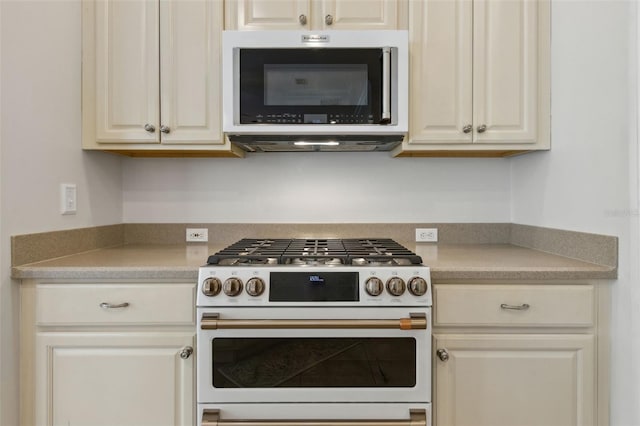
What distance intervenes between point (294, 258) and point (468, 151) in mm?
1001

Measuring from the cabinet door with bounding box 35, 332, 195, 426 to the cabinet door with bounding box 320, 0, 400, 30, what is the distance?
1.39 m

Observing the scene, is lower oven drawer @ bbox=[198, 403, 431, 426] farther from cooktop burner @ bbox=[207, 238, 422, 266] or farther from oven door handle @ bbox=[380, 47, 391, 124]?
oven door handle @ bbox=[380, 47, 391, 124]

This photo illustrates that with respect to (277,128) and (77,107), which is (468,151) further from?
(77,107)

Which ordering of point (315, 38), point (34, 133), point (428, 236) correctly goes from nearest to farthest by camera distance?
point (34, 133) < point (315, 38) < point (428, 236)

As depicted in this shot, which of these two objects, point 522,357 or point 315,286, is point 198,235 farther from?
point 522,357

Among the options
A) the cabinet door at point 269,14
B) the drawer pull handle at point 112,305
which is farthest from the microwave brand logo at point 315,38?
the drawer pull handle at point 112,305

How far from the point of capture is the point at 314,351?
56.3 inches

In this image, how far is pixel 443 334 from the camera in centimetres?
147

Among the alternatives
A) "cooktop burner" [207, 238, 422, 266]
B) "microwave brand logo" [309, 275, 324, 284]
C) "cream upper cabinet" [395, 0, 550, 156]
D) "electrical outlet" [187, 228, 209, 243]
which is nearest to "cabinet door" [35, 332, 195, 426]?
"cooktop burner" [207, 238, 422, 266]

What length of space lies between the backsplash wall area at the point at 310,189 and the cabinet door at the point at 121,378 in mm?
828

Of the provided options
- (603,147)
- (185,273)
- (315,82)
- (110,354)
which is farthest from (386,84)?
(110,354)

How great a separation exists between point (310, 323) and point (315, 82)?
3.10ft

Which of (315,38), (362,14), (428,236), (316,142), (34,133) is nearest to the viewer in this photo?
(34,133)

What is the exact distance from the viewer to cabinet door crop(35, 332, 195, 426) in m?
1.47
